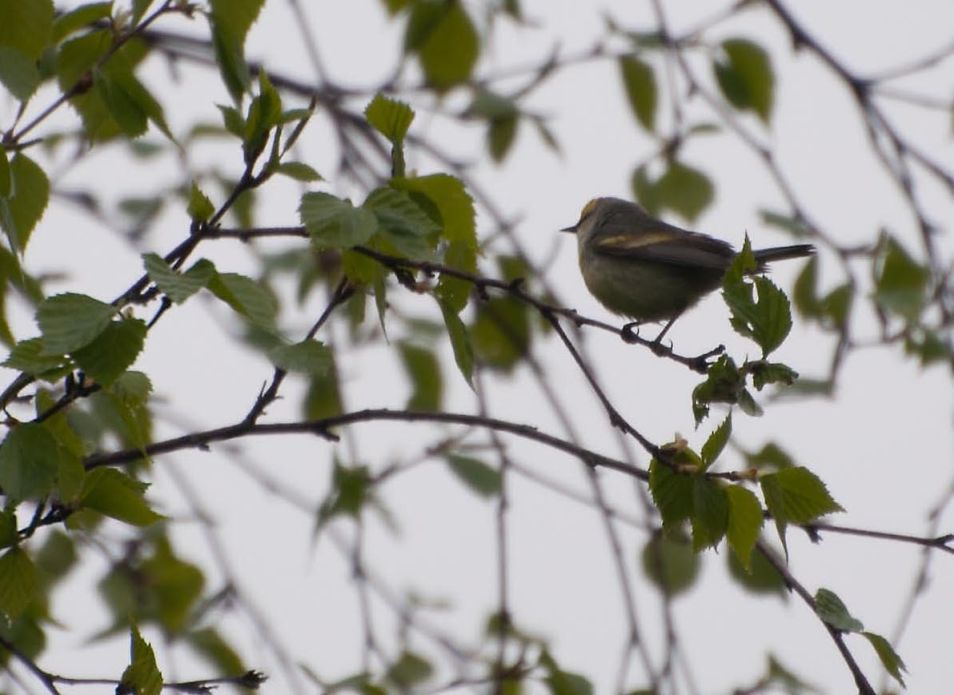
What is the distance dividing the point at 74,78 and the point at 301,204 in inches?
35.9

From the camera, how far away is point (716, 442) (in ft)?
6.94

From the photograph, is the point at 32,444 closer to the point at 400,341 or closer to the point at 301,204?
the point at 301,204

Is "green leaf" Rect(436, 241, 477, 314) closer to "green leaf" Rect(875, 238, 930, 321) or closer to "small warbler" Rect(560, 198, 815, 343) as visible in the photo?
"green leaf" Rect(875, 238, 930, 321)

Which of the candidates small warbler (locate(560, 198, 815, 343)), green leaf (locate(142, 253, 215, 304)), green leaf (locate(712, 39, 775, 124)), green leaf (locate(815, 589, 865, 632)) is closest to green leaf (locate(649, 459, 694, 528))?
green leaf (locate(815, 589, 865, 632))

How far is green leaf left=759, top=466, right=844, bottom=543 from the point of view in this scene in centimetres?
217

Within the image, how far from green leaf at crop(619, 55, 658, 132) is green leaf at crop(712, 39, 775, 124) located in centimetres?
29

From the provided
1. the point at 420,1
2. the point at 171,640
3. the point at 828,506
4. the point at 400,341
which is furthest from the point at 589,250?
the point at 828,506

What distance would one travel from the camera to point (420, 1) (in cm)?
451

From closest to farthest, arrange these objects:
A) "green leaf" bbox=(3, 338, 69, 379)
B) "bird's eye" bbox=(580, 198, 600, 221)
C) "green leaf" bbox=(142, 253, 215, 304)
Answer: "green leaf" bbox=(142, 253, 215, 304), "green leaf" bbox=(3, 338, 69, 379), "bird's eye" bbox=(580, 198, 600, 221)

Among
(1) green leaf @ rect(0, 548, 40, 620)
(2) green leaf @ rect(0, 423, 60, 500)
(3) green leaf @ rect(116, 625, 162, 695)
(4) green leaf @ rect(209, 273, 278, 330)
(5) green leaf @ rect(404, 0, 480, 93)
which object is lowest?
(3) green leaf @ rect(116, 625, 162, 695)

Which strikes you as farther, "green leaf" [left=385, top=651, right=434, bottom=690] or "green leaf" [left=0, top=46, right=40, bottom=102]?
"green leaf" [left=385, top=651, right=434, bottom=690]

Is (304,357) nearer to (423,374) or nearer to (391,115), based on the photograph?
(391,115)

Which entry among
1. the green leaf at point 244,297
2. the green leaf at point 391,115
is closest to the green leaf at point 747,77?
the green leaf at point 391,115

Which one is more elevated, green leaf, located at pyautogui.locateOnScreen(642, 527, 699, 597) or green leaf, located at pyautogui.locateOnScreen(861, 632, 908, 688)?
green leaf, located at pyautogui.locateOnScreen(642, 527, 699, 597)
